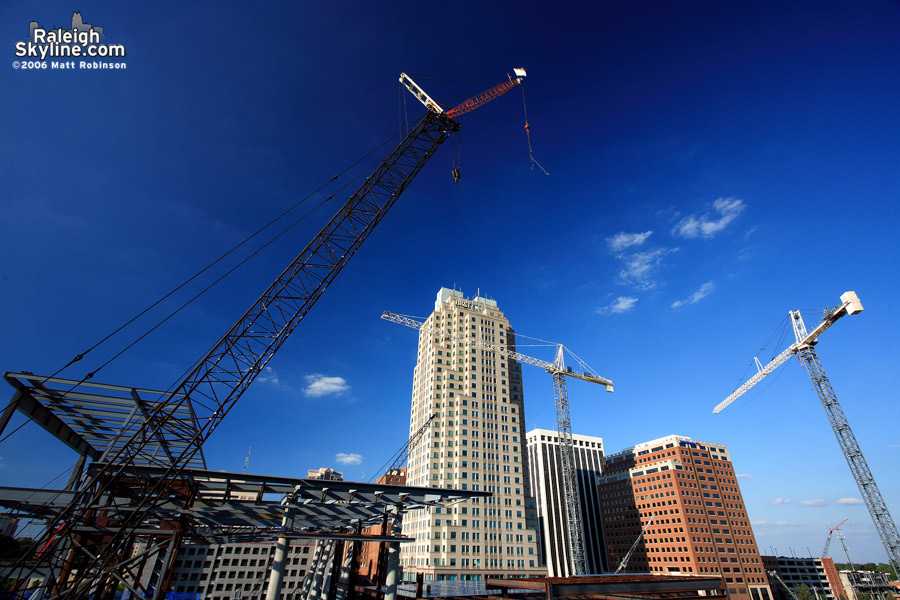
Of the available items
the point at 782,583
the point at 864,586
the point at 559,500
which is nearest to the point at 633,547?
the point at 559,500

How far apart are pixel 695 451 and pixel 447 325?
9886 cm

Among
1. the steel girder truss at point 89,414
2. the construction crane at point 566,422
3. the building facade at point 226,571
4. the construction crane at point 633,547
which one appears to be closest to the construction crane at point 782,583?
the construction crane at point 633,547

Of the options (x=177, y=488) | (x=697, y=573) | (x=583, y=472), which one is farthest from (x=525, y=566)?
(x=583, y=472)

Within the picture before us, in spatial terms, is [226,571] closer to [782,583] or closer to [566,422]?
[566,422]

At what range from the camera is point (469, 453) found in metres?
91.9

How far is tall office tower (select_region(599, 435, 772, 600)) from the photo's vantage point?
404 feet

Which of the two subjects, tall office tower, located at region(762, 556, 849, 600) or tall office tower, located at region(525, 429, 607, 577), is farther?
tall office tower, located at region(762, 556, 849, 600)

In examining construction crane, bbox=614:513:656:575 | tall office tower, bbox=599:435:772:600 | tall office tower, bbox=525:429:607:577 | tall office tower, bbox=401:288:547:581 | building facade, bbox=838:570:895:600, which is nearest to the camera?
tall office tower, bbox=401:288:547:581

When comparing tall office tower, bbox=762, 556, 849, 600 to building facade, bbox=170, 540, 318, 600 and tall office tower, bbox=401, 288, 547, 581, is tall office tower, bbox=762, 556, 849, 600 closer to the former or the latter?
tall office tower, bbox=401, 288, 547, 581

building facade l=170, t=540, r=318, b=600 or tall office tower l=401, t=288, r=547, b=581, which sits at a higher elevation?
tall office tower l=401, t=288, r=547, b=581

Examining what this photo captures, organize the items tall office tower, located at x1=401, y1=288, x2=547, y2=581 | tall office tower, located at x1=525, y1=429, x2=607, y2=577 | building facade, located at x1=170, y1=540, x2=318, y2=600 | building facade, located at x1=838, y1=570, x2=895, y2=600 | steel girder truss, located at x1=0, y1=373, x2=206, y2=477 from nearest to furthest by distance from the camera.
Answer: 1. steel girder truss, located at x1=0, y1=373, x2=206, y2=477
2. tall office tower, located at x1=401, y1=288, x2=547, y2=581
3. building facade, located at x1=170, y1=540, x2=318, y2=600
4. building facade, located at x1=838, y1=570, x2=895, y2=600
5. tall office tower, located at x1=525, y1=429, x2=607, y2=577

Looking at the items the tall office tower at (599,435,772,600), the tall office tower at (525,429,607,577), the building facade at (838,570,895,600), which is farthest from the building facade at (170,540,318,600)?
the building facade at (838,570,895,600)

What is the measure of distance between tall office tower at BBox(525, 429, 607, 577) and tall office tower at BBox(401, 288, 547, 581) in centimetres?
6609

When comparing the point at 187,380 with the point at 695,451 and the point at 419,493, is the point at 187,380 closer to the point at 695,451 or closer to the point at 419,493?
the point at 419,493
